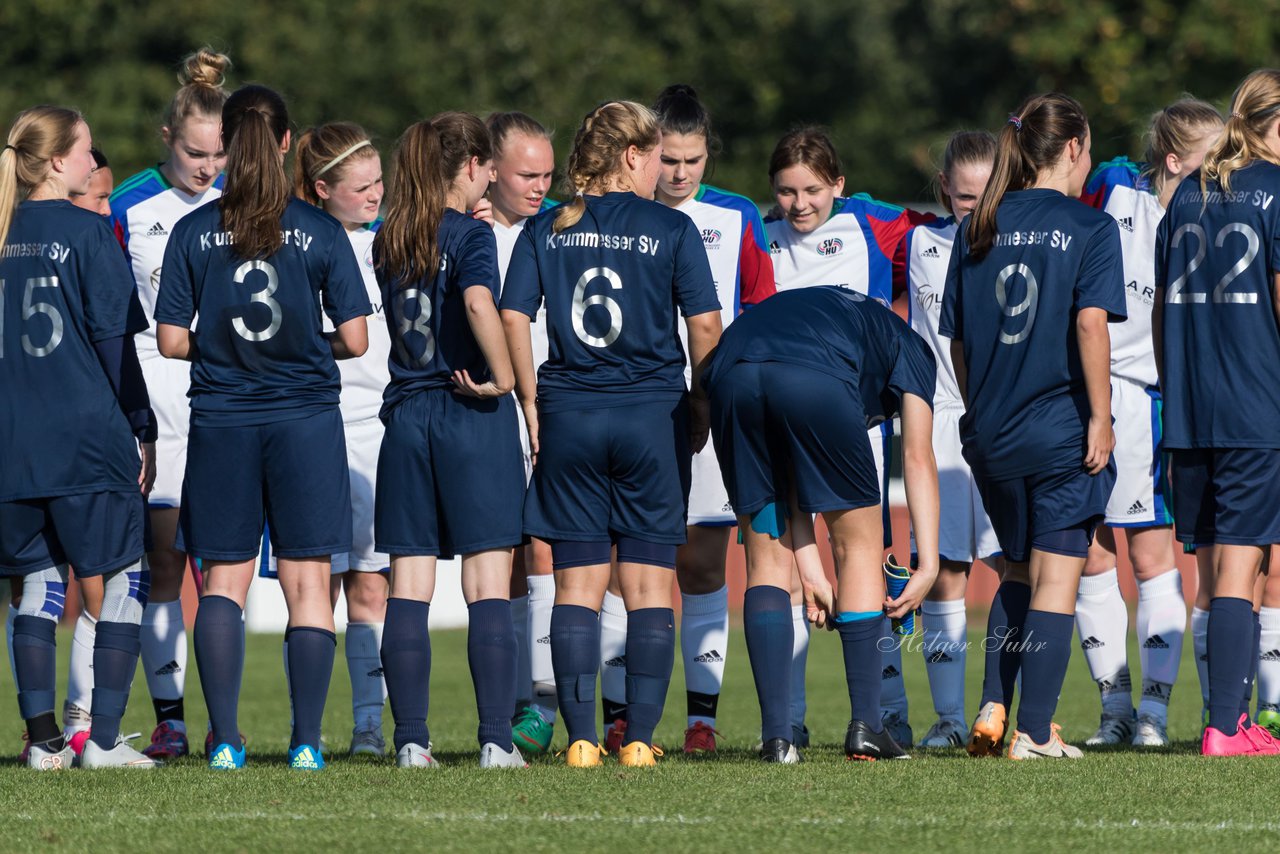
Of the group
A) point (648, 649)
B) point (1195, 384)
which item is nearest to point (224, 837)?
point (648, 649)

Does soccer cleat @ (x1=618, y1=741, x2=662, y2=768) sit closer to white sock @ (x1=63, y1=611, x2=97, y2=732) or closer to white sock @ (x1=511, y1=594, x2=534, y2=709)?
white sock @ (x1=511, y1=594, x2=534, y2=709)

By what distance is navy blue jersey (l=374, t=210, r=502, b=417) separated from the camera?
252 inches

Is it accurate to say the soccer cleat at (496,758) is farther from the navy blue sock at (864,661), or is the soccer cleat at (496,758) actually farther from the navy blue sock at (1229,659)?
the navy blue sock at (1229,659)

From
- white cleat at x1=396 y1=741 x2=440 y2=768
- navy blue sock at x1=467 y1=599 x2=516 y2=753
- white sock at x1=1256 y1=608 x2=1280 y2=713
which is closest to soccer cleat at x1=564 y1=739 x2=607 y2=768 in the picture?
navy blue sock at x1=467 y1=599 x2=516 y2=753

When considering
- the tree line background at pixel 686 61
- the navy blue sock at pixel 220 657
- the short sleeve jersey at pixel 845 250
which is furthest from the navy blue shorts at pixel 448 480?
the tree line background at pixel 686 61

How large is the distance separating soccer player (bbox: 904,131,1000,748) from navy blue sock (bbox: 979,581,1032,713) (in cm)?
81

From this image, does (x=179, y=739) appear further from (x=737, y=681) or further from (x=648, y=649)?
(x=737, y=681)

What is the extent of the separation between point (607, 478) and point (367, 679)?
5.36 ft

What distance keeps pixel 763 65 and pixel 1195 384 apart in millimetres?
27661

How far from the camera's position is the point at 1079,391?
21.1 ft

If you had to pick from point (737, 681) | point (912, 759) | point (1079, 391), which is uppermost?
point (1079, 391)

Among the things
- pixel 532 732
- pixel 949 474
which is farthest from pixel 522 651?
pixel 949 474

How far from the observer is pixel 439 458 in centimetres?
641

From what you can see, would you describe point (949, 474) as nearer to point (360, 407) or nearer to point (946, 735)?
point (946, 735)
